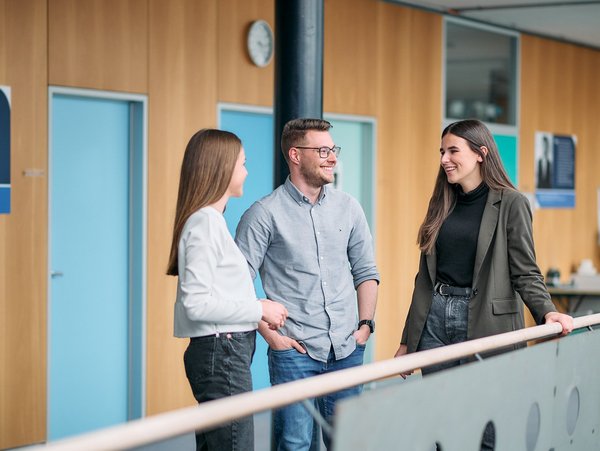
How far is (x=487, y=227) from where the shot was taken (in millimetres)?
3334

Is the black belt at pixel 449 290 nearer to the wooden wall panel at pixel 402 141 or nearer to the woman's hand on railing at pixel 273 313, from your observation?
the woman's hand on railing at pixel 273 313

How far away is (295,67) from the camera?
13.9ft

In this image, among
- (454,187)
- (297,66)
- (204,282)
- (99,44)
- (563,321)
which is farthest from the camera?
(99,44)

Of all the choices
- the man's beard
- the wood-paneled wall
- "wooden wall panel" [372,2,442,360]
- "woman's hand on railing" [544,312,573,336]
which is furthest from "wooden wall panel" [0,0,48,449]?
"woman's hand on railing" [544,312,573,336]

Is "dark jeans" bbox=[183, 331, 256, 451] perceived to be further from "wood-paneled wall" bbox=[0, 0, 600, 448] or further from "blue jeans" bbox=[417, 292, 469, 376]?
"wood-paneled wall" bbox=[0, 0, 600, 448]

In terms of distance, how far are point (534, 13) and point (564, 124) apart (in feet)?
5.95

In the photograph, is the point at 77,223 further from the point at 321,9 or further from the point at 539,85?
the point at 539,85

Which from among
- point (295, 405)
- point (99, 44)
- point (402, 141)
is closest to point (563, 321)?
point (295, 405)

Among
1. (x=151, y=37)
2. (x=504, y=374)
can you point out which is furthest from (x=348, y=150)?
(x=504, y=374)

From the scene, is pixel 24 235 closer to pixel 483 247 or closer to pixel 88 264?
pixel 88 264

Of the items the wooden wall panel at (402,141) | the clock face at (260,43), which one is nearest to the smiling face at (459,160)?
the clock face at (260,43)

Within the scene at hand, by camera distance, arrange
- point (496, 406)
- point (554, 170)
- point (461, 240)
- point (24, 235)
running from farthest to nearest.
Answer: point (554, 170)
point (24, 235)
point (461, 240)
point (496, 406)

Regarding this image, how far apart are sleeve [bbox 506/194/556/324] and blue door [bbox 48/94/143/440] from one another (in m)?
2.68

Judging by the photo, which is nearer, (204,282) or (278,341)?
(204,282)
